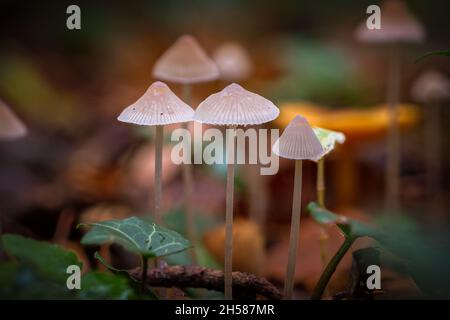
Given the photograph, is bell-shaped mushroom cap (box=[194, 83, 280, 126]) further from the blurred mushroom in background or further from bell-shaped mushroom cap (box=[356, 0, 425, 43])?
the blurred mushroom in background

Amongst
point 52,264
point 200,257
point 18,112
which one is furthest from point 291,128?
point 18,112

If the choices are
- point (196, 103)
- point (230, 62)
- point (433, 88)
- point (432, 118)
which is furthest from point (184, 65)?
point (432, 118)

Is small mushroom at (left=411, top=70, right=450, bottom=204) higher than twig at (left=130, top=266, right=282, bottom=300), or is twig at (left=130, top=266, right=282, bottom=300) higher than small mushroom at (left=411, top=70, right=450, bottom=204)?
small mushroom at (left=411, top=70, right=450, bottom=204)

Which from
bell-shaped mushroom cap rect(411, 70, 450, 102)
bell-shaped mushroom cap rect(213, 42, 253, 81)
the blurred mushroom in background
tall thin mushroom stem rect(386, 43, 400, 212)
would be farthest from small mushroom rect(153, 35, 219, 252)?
bell-shaped mushroom cap rect(411, 70, 450, 102)

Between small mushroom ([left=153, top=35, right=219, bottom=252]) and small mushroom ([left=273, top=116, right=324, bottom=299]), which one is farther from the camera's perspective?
small mushroom ([left=153, top=35, right=219, bottom=252])

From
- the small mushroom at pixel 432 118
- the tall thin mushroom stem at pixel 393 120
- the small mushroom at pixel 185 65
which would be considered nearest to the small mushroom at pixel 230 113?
the small mushroom at pixel 185 65

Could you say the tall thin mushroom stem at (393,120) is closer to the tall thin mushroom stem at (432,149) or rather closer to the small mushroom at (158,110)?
the tall thin mushroom stem at (432,149)
